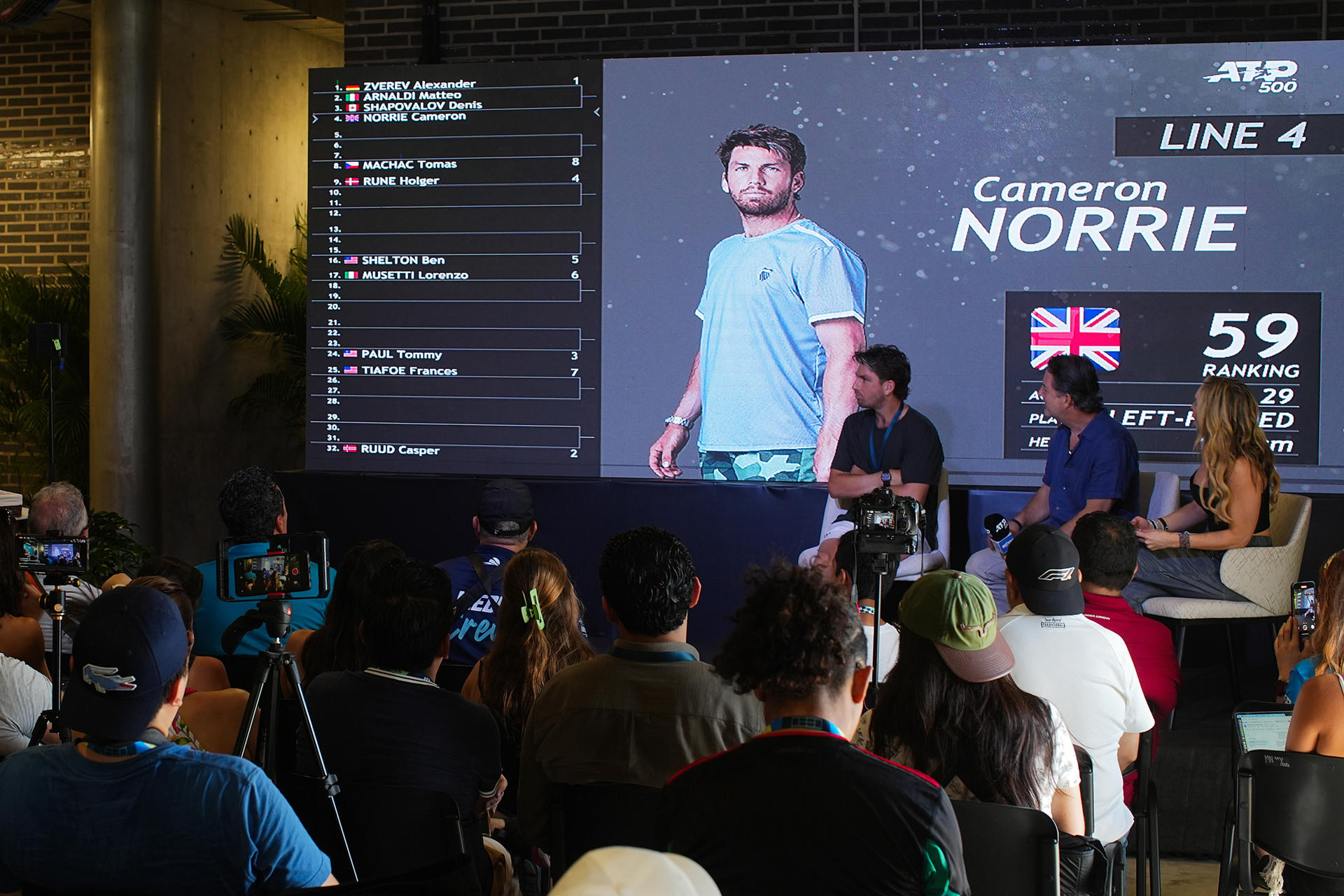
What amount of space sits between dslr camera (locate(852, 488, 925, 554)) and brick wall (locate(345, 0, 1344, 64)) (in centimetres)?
371

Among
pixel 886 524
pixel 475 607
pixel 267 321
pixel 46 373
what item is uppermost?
pixel 267 321

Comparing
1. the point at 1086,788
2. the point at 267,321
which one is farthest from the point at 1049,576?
the point at 267,321

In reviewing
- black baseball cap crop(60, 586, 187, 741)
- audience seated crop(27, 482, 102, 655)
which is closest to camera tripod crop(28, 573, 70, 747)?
audience seated crop(27, 482, 102, 655)

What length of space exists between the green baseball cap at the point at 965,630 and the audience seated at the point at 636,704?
0.34m

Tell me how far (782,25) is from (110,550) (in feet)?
14.0

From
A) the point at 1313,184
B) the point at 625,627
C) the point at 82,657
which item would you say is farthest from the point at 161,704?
the point at 1313,184

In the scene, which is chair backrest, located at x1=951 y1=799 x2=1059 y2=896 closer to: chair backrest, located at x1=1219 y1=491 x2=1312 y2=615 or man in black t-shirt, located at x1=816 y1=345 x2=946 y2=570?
chair backrest, located at x1=1219 y1=491 x2=1312 y2=615

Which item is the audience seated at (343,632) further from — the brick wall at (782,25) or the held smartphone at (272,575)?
the brick wall at (782,25)

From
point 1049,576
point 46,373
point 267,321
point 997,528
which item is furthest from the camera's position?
point 46,373

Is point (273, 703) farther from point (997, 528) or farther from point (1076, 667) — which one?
point (997, 528)

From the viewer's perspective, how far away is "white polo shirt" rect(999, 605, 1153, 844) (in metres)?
2.48

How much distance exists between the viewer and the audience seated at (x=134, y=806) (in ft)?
5.13

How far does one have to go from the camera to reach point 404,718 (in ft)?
7.45

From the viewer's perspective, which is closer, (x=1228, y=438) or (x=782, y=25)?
(x=1228, y=438)
